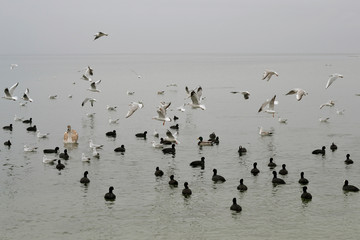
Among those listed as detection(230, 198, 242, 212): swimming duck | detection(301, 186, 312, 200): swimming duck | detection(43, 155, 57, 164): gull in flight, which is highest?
detection(43, 155, 57, 164): gull in flight

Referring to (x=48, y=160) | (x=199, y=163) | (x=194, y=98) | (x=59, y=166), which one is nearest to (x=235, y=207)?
(x=194, y=98)

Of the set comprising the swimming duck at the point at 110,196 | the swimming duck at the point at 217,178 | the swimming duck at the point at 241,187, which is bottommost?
the swimming duck at the point at 110,196

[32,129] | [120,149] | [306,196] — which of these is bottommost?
[306,196]

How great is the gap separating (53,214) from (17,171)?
30.6ft

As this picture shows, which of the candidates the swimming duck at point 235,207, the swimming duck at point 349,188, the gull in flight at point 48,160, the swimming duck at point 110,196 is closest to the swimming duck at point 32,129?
the gull in flight at point 48,160

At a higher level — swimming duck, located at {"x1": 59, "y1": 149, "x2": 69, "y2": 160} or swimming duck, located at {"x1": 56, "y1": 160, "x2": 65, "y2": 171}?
swimming duck, located at {"x1": 59, "y1": 149, "x2": 69, "y2": 160}

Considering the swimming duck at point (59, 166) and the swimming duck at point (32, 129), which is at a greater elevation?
the swimming duck at point (32, 129)

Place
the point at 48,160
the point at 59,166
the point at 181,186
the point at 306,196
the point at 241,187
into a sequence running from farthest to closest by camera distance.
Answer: the point at 48,160, the point at 59,166, the point at 181,186, the point at 241,187, the point at 306,196

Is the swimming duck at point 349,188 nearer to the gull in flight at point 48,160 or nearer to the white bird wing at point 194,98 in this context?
the white bird wing at point 194,98

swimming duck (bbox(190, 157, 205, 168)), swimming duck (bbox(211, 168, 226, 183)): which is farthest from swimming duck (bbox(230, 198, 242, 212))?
swimming duck (bbox(190, 157, 205, 168))

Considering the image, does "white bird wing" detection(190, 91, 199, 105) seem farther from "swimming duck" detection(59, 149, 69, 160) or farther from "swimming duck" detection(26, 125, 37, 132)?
"swimming duck" detection(26, 125, 37, 132)

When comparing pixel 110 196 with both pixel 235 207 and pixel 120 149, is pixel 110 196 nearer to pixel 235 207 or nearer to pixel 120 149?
pixel 235 207

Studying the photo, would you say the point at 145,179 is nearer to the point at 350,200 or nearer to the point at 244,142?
the point at 350,200

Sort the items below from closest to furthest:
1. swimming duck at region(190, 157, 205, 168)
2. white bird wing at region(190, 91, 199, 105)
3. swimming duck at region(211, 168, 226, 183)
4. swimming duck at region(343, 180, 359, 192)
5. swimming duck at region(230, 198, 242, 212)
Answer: swimming duck at region(230, 198, 242, 212) < swimming duck at region(343, 180, 359, 192) < swimming duck at region(211, 168, 226, 183) < white bird wing at region(190, 91, 199, 105) < swimming duck at region(190, 157, 205, 168)
